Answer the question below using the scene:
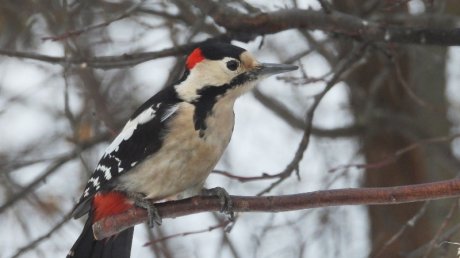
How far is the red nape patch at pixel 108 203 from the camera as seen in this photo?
12.8 feet

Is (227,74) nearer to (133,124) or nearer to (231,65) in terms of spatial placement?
(231,65)

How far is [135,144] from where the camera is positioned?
12.8ft

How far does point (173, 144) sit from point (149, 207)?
31 cm

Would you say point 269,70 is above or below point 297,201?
above

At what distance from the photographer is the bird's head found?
391cm

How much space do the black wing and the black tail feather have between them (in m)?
0.14

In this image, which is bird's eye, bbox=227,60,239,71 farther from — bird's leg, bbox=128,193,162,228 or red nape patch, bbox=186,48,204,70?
bird's leg, bbox=128,193,162,228

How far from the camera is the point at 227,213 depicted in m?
3.61

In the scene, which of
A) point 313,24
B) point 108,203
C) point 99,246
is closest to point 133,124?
point 108,203

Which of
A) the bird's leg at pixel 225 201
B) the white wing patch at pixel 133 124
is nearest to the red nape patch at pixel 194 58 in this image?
the white wing patch at pixel 133 124

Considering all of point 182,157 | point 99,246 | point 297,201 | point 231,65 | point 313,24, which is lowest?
point 99,246

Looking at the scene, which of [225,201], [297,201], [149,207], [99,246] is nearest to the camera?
[297,201]

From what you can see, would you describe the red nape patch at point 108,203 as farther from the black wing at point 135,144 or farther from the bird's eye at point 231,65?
the bird's eye at point 231,65

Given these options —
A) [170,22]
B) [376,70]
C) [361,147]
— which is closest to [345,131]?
[361,147]
